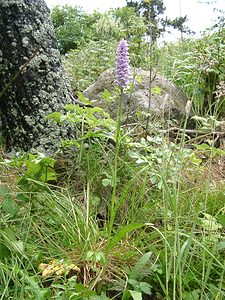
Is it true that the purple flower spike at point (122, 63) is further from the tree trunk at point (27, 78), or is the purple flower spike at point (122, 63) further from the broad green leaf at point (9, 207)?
the tree trunk at point (27, 78)

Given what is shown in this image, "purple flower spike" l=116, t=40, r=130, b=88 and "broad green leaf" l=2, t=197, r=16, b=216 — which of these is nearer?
"purple flower spike" l=116, t=40, r=130, b=88

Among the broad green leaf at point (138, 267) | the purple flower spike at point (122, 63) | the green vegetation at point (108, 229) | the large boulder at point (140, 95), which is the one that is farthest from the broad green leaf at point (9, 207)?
the large boulder at point (140, 95)

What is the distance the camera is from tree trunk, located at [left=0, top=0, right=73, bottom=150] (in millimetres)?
2240

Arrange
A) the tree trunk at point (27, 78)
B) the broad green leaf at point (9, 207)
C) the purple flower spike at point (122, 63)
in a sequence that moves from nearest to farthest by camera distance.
Result: the purple flower spike at point (122, 63), the broad green leaf at point (9, 207), the tree trunk at point (27, 78)

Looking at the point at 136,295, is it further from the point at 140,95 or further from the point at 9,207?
the point at 140,95

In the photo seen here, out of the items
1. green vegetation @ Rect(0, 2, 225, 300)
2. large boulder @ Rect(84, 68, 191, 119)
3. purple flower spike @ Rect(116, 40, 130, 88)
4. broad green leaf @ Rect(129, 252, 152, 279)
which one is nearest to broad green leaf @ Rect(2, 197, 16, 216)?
green vegetation @ Rect(0, 2, 225, 300)

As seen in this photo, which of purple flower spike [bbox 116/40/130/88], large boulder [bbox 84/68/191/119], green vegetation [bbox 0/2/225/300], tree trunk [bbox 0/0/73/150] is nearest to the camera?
purple flower spike [bbox 116/40/130/88]

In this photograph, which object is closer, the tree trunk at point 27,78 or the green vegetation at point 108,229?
the green vegetation at point 108,229

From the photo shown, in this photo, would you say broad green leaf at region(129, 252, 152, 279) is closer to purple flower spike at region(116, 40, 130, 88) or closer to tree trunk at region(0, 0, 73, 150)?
purple flower spike at region(116, 40, 130, 88)

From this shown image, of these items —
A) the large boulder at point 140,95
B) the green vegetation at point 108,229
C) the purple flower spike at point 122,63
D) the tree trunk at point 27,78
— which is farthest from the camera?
the large boulder at point 140,95

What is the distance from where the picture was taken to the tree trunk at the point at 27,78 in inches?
88.2

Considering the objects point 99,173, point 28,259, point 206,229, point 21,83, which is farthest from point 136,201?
point 21,83

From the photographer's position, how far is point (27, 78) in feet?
7.37

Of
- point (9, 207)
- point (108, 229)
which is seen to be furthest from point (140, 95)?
point (9, 207)
